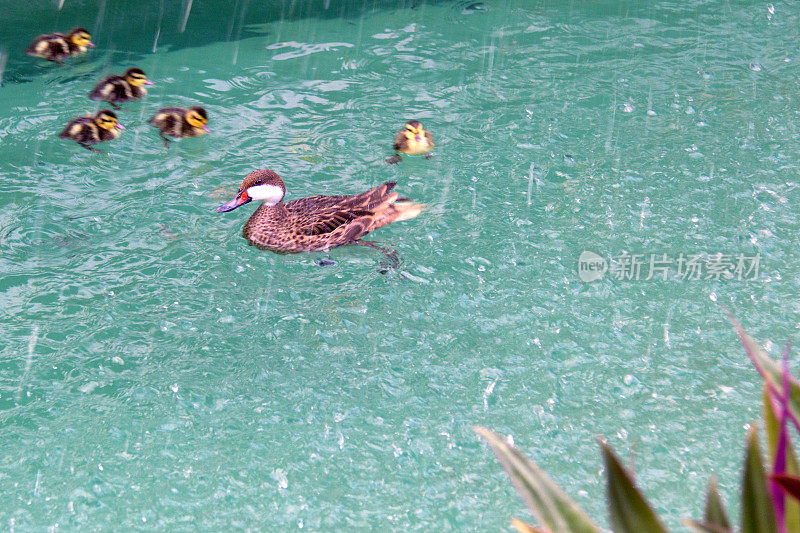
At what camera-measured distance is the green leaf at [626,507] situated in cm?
166

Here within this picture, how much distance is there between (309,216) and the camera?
185 inches

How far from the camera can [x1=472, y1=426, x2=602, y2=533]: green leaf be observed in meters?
1.67

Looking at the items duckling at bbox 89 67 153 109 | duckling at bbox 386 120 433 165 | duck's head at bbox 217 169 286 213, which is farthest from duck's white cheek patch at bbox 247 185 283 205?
duckling at bbox 89 67 153 109

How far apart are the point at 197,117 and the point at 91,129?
75cm

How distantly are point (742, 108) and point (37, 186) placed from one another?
5367 mm

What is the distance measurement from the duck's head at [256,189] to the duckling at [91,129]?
1.41 metres

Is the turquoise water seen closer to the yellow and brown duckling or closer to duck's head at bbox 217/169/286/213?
the yellow and brown duckling

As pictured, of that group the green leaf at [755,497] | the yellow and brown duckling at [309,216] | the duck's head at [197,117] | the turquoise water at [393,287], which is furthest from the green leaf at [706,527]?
the duck's head at [197,117]

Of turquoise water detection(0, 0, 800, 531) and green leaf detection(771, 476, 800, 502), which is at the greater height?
green leaf detection(771, 476, 800, 502)

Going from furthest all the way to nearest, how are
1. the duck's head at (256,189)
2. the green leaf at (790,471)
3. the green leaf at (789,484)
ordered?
the duck's head at (256,189), the green leaf at (790,471), the green leaf at (789,484)

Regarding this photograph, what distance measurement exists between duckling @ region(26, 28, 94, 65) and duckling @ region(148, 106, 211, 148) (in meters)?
1.68

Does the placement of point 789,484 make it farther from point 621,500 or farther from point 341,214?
point 341,214

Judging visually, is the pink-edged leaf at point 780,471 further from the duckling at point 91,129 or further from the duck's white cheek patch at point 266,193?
the duckling at point 91,129

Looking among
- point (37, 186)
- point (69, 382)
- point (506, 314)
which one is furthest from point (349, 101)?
point (69, 382)
